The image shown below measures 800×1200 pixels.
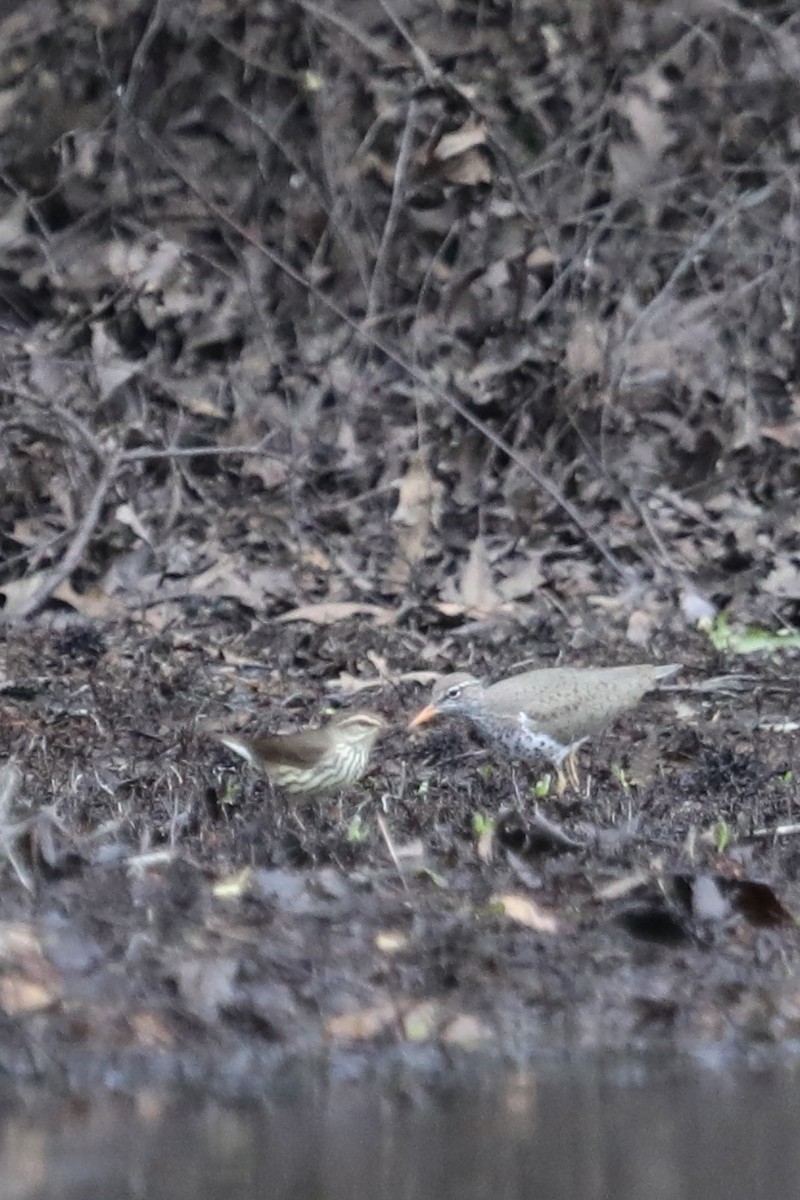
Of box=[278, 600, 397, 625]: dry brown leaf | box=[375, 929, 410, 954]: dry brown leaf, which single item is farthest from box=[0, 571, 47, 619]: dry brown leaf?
box=[375, 929, 410, 954]: dry brown leaf

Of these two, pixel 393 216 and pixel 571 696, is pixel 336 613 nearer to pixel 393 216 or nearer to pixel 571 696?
pixel 571 696

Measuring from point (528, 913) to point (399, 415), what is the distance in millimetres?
7579

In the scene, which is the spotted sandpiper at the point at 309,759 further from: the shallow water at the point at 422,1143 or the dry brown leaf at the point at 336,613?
the dry brown leaf at the point at 336,613

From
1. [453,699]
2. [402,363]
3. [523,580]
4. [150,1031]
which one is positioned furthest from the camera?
[402,363]

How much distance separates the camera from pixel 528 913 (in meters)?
4.61

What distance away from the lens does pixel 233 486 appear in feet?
37.5

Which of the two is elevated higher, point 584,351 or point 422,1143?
point 422,1143

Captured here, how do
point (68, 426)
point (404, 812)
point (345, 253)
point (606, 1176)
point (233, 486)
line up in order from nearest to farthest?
point (606, 1176) < point (404, 812) < point (68, 426) < point (233, 486) < point (345, 253)

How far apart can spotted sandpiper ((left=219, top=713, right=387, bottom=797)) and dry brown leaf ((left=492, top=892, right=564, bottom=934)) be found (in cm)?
159

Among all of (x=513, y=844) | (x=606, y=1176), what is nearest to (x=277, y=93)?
(x=513, y=844)

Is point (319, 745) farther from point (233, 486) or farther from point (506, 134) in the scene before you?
point (506, 134)

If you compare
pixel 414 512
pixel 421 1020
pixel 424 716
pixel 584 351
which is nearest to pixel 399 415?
pixel 414 512

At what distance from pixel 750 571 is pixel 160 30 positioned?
5.21 meters

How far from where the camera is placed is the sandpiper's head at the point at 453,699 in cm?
754
